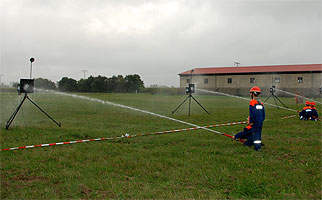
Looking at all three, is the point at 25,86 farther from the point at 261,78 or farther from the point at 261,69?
the point at 261,69

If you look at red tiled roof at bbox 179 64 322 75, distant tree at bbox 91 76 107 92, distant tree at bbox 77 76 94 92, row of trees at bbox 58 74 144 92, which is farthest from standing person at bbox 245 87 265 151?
red tiled roof at bbox 179 64 322 75

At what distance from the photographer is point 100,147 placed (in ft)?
24.0

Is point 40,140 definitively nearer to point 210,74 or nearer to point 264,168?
point 264,168

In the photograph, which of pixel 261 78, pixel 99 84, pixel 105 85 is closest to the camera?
pixel 261 78

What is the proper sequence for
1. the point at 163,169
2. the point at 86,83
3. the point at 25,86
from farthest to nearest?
the point at 86,83
the point at 25,86
the point at 163,169

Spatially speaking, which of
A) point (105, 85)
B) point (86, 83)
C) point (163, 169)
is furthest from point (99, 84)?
point (163, 169)

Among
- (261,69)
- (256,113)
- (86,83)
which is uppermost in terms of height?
(261,69)

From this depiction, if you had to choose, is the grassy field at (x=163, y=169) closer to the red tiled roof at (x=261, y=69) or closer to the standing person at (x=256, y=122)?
the standing person at (x=256, y=122)

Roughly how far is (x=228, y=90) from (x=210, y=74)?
6.81m

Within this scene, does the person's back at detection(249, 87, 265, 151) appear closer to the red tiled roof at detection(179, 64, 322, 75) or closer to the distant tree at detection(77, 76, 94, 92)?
the distant tree at detection(77, 76, 94, 92)

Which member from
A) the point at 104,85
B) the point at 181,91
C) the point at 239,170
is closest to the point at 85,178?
the point at 239,170

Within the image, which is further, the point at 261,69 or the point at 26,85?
the point at 261,69

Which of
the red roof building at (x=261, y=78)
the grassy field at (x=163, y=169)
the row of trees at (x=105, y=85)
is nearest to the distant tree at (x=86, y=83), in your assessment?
the row of trees at (x=105, y=85)

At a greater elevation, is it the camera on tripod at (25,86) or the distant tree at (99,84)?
the distant tree at (99,84)
